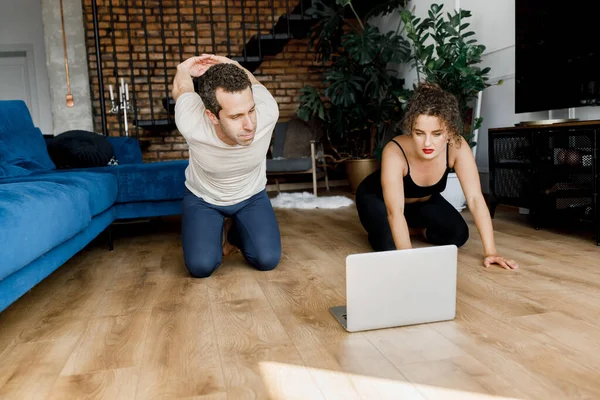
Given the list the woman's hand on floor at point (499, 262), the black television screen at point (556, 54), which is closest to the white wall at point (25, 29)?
the black television screen at point (556, 54)

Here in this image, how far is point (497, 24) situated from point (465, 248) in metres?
2.20

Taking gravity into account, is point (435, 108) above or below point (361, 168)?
above

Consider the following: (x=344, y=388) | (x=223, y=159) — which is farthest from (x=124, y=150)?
(x=344, y=388)

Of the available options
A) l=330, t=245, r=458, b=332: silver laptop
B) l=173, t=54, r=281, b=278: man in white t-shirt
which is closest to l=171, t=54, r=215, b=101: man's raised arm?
l=173, t=54, r=281, b=278: man in white t-shirt

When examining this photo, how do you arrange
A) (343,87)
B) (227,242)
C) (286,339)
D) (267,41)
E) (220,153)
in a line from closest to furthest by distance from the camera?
(286,339) → (220,153) → (227,242) → (343,87) → (267,41)

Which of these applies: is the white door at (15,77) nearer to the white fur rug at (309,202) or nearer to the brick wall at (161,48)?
the brick wall at (161,48)

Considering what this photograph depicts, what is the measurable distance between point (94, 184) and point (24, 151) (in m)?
0.87

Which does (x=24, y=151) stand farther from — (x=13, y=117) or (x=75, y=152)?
(x=75, y=152)

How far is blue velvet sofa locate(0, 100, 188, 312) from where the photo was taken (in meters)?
1.48

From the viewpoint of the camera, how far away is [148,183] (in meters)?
3.01

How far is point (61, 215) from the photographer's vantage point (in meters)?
1.85

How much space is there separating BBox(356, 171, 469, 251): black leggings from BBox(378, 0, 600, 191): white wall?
58.1 inches

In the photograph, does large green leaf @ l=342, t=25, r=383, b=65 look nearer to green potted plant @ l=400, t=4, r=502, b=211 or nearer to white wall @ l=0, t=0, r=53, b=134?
green potted plant @ l=400, t=4, r=502, b=211

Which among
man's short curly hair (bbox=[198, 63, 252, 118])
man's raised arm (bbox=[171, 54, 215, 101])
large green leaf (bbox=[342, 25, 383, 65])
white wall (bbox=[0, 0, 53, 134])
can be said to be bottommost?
man's short curly hair (bbox=[198, 63, 252, 118])
